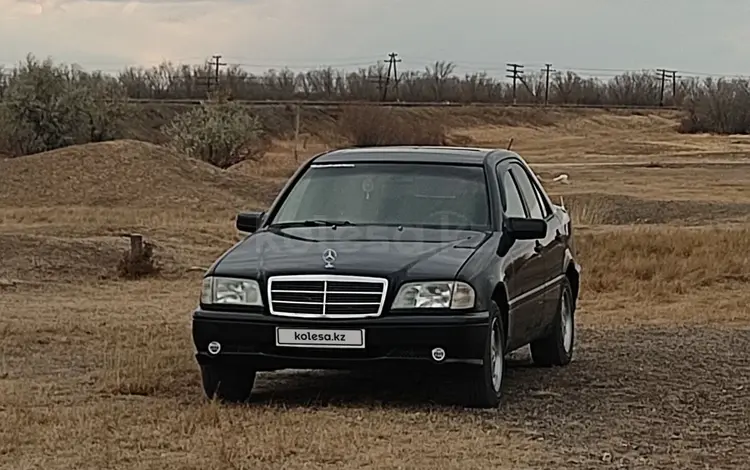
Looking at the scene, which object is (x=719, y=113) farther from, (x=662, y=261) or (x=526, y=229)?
(x=526, y=229)

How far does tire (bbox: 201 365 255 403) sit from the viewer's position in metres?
8.16

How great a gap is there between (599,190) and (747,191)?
14.5 feet

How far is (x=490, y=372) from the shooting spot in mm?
7977

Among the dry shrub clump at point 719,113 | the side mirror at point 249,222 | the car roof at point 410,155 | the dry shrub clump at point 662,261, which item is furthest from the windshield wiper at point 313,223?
the dry shrub clump at point 719,113

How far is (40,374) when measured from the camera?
9.93m

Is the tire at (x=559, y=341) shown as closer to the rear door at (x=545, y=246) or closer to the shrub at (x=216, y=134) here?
the rear door at (x=545, y=246)

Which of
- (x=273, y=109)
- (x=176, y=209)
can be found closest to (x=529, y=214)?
(x=176, y=209)

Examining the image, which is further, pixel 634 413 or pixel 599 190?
pixel 599 190

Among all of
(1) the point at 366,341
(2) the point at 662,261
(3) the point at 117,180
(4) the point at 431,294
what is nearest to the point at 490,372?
(4) the point at 431,294

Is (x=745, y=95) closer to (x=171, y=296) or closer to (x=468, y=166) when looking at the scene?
(x=171, y=296)

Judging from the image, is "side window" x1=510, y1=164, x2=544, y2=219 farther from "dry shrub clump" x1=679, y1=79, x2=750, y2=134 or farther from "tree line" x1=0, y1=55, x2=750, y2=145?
"dry shrub clump" x1=679, y1=79, x2=750, y2=134

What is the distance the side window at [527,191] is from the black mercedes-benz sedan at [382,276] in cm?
24

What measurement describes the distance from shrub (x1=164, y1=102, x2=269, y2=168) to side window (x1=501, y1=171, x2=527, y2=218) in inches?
1492

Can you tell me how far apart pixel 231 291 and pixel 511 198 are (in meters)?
2.34
